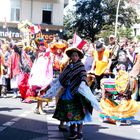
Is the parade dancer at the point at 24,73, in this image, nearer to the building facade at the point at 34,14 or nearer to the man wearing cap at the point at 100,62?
the man wearing cap at the point at 100,62

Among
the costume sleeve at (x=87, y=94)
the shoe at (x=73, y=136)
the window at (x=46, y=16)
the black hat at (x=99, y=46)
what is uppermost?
the window at (x=46, y=16)

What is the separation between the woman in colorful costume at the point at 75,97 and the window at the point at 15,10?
116ft

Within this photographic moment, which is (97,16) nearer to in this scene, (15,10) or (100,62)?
(15,10)

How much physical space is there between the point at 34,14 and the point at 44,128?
34547 mm

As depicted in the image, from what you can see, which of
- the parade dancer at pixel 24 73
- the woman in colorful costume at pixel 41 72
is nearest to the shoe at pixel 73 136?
the woman in colorful costume at pixel 41 72

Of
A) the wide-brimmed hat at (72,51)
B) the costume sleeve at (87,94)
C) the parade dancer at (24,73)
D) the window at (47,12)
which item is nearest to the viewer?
the costume sleeve at (87,94)

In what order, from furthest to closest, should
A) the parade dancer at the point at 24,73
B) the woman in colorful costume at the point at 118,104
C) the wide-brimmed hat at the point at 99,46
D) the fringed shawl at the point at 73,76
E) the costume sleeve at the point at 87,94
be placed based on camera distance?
the parade dancer at the point at 24,73, the wide-brimmed hat at the point at 99,46, the woman in colorful costume at the point at 118,104, the fringed shawl at the point at 73,76, the costume sleeve at the point at 87,94

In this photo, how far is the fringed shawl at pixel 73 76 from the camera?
9592mm

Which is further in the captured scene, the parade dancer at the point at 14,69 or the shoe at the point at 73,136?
the parade dancer at the point at 14,69

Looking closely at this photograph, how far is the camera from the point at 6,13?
4434 cm

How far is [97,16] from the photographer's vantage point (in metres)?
72.5

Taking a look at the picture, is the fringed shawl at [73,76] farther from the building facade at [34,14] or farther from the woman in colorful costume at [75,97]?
the building facade at [34,14]

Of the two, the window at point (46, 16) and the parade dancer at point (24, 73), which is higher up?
the window at point (46, 16)

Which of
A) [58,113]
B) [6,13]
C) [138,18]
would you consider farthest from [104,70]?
[138,18]
